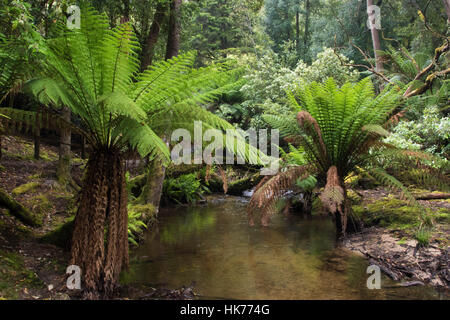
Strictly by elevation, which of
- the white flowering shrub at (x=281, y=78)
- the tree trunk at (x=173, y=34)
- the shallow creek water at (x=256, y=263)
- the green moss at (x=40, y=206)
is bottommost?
the shallow creek water at (x=256, y=263)

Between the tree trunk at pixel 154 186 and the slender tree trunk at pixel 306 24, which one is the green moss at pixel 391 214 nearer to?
the tree trunk at pixel 154 186

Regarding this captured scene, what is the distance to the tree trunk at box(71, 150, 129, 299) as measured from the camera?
2.29 m

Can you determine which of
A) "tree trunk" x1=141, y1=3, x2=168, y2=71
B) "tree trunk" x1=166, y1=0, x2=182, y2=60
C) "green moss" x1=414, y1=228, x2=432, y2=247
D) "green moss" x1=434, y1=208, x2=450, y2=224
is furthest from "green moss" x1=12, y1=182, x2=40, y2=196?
"green moss" x1=434, y1=208, x2=450, y2=224

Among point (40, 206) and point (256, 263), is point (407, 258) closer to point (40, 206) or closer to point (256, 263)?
point (256, 263)

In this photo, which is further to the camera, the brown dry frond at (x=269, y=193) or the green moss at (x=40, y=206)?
the green moss at (x=40, y=206)

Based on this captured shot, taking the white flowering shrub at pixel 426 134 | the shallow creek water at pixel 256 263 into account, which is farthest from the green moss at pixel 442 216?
the white flowering shrub at pixel 426 134

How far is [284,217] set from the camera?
543 centimetres

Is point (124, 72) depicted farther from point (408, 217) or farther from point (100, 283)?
point (408, 217)

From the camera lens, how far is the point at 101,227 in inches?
93.7

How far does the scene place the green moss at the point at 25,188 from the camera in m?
4.13

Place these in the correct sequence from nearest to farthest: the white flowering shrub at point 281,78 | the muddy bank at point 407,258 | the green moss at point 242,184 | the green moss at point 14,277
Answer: the green moss at point 14,277
the muddy bank at point 407,258
the green moss at point 242,184
the white flowering shrub at point 281,78

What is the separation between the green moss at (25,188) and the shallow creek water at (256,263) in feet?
5.34

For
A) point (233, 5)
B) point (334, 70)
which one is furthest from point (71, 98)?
point (233, 5)
